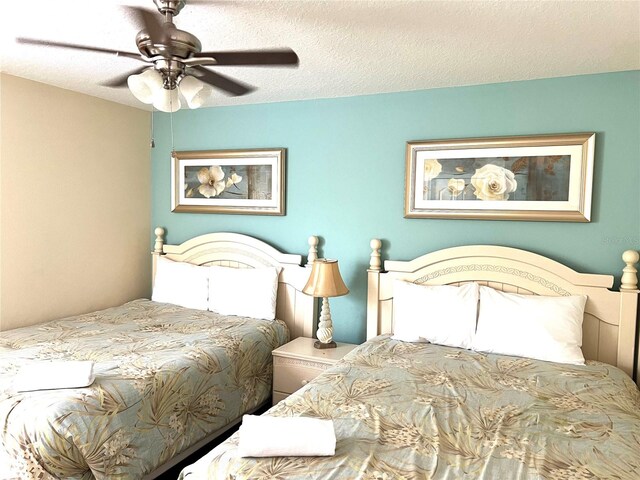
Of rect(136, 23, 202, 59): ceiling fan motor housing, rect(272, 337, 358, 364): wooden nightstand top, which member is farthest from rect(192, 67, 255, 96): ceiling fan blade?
rect(272, 337, 358, 364): wooden nightstand top

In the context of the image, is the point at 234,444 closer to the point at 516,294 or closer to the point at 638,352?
the point at 516,294

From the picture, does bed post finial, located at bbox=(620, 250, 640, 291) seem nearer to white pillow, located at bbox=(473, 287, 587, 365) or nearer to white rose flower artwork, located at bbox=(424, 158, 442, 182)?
white pillow, located at bbox=(473, 287, 587, 365)

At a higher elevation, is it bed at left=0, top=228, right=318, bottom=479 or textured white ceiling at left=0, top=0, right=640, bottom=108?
textured white ceiling at left=0, top=0, right=640, bottom=108

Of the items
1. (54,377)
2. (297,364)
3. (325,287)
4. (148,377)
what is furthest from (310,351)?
(54,377)

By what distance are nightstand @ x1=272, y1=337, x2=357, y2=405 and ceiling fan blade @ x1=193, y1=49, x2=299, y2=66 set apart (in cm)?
190

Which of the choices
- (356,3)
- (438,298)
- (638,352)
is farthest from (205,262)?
(638,352)

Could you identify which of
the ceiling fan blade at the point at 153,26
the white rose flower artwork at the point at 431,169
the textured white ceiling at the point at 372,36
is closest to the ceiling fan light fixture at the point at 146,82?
the ceiling fan blade at the point at 153,26

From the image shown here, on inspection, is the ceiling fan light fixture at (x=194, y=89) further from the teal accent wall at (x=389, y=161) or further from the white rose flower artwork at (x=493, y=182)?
the white rose flower artwork at (x=493, y=182)

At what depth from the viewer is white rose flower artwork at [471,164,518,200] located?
304cm

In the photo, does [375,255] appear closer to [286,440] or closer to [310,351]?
[310,351]

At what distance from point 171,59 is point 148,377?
1.52m

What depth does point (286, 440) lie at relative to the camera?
1.59m

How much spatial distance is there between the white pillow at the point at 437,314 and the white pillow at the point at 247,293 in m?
0.98

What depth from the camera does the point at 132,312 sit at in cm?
361
